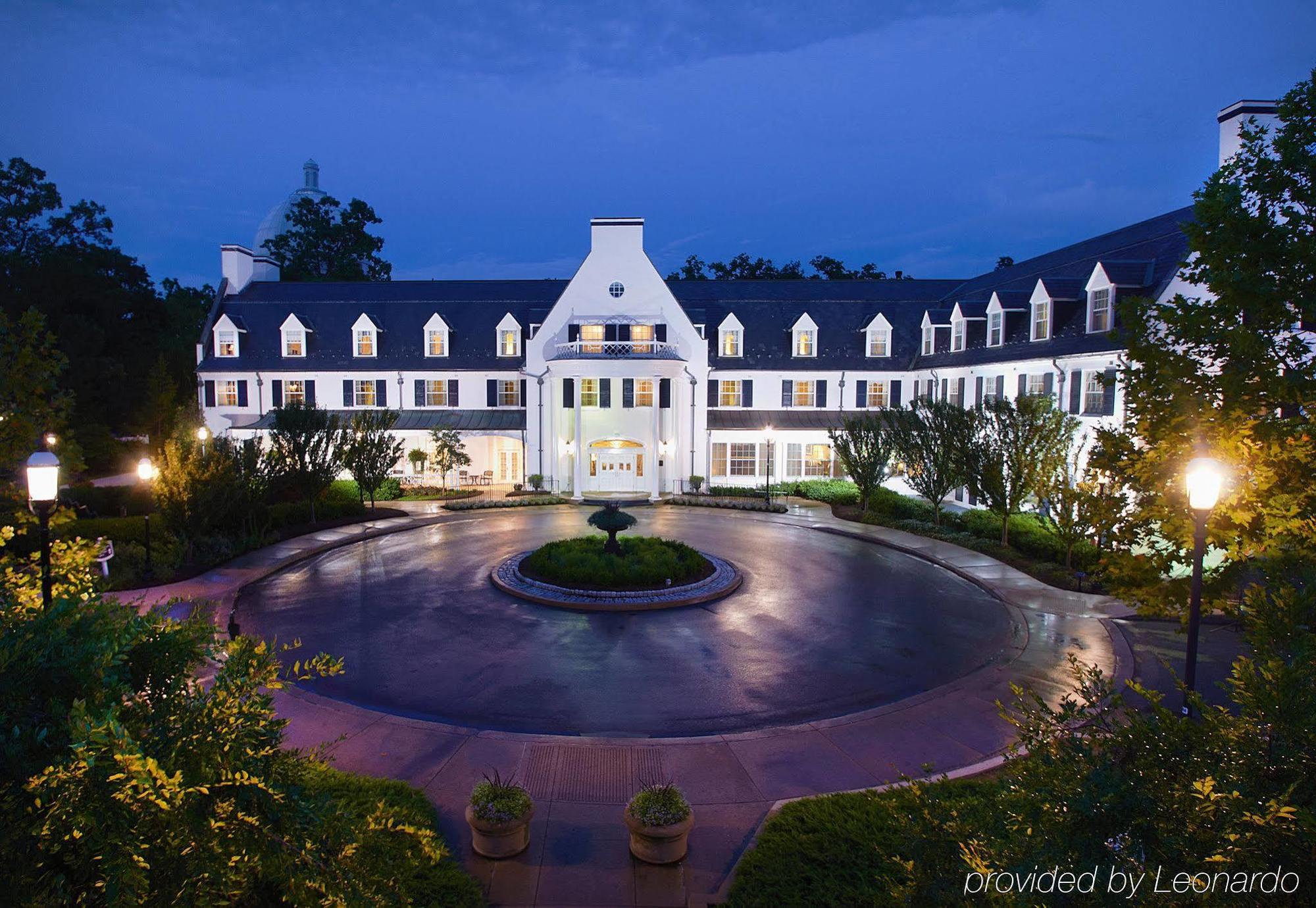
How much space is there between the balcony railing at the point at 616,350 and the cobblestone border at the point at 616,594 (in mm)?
18347

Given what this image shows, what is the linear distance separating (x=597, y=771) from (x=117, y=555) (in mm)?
18825

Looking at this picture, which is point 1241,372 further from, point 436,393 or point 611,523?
point 436,393

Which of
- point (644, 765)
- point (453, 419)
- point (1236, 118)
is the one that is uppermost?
point (1236, 118)

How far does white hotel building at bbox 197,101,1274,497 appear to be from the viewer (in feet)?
123

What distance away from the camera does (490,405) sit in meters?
41.0

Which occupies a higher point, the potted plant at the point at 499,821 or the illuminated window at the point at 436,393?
the illuminated window at the point at 436,393

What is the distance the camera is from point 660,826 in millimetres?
7699

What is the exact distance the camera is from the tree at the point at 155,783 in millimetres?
3396

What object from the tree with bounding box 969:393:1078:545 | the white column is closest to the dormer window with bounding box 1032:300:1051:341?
the tree with bounding box 969:393:1078:545

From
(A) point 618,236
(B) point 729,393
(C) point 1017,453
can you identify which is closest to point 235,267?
(A) point 618,236

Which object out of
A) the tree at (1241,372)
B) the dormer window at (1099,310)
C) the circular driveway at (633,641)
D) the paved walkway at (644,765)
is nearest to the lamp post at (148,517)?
the circular driveway at (633,641)

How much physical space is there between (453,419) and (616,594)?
78.1ft

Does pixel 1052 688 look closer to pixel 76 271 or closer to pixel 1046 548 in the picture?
pixel 1046 548

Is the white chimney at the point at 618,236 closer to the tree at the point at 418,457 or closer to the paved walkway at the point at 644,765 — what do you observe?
the tree at the point at 418,457
